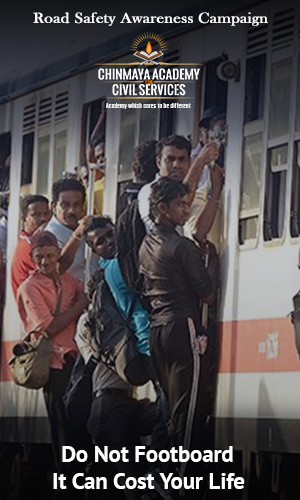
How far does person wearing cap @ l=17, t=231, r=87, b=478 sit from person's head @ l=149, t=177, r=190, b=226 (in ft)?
1.85

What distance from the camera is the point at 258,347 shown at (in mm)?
6809

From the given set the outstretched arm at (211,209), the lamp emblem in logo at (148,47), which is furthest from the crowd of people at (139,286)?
the lamp emblem in logo at (148,47)

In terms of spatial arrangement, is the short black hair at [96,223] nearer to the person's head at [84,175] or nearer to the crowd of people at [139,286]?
the crowd of people at [139,286]

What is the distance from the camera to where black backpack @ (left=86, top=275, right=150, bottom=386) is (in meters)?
7.20

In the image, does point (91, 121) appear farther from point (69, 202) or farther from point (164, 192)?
point (164, 192)

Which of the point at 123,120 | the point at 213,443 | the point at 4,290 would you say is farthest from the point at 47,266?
the point at 213,443

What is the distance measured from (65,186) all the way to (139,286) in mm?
676

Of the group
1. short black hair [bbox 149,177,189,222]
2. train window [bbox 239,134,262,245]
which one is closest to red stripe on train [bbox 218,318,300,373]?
train window [bbox 239,134,262,245]

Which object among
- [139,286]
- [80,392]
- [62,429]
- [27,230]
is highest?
→ [27,230]

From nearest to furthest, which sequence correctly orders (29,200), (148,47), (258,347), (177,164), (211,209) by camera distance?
1. (258,347)
2. (211,209)
3. (177,164)
4. (148,47)
5. (29,200)

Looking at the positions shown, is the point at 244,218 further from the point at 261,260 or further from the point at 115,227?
the point at 115,227

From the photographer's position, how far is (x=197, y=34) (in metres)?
7.11

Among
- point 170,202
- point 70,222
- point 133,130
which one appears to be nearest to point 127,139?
point 133,130

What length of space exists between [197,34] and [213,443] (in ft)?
6.11
